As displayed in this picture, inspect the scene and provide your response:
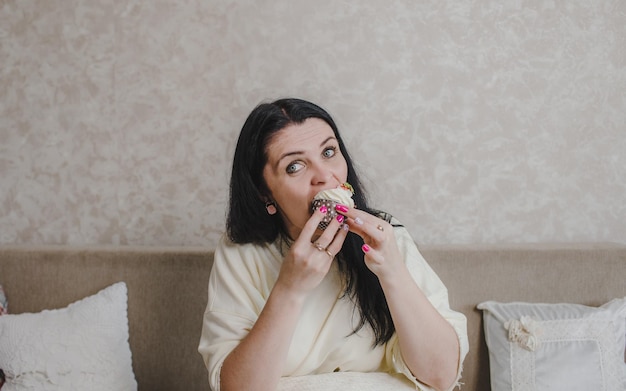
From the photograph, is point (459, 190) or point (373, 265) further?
point (459, 190)

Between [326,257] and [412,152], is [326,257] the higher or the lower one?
the lower one

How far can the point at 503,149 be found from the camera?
210cm

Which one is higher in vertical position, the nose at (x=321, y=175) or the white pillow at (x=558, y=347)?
the nose at (x=321, y=175)

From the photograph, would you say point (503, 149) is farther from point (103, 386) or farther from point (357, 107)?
point (103, 386)

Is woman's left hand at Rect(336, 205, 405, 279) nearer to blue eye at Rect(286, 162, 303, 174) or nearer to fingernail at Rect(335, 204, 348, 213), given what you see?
fingernail at Rect(335, 204, 348, 213)

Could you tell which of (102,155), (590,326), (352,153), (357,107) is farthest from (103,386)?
(590,326)

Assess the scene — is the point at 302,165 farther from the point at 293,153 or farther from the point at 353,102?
the point at 353,102

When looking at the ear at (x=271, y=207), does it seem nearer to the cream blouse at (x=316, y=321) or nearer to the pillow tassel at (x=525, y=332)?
the cream blouse at (x=316, y=321)

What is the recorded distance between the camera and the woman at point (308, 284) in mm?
1364

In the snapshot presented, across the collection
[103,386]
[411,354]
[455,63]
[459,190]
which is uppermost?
[455,63]

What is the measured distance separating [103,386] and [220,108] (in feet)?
3.44

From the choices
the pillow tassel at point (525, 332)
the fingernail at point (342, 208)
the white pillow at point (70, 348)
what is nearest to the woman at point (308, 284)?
the fingernail at point (342, 208)

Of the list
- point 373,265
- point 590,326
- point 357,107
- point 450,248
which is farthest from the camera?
point 357,107

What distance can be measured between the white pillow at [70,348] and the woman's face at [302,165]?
820 mm
